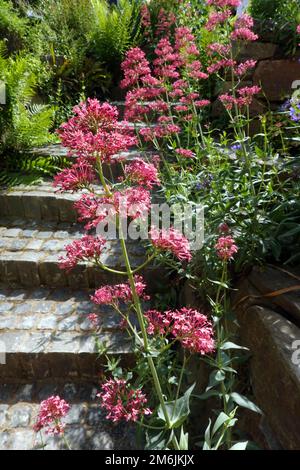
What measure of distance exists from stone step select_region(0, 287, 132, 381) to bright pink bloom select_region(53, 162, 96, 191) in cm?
145

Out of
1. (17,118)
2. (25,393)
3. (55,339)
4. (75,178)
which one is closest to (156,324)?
(75,178)

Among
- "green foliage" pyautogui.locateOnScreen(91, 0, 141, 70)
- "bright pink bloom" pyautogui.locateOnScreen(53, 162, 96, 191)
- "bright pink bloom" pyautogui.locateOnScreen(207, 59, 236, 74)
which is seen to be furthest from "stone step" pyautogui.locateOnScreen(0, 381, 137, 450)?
"green foliage" pyautogui.locateOnScreen(91, 0, 141, 70)

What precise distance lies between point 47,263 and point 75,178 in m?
1.99

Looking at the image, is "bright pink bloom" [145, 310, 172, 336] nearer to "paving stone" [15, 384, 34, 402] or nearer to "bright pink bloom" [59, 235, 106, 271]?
"bright pink bloom" [59, 235, 106, 271]

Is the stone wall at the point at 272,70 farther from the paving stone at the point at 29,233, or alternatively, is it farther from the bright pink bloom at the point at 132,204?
the bright pink bloom at the point at 132,204

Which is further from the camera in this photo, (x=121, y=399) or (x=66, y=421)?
(x=66, y=421)

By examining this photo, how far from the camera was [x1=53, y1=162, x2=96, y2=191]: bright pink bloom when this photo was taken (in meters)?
1.34

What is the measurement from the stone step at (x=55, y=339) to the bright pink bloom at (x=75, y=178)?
1447mm

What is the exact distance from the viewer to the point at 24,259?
3.20 meters

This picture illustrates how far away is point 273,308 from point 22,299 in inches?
85.4

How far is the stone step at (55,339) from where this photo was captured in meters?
2.54

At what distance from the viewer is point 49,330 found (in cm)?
274

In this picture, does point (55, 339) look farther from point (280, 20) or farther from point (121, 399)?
point (280, 20)
